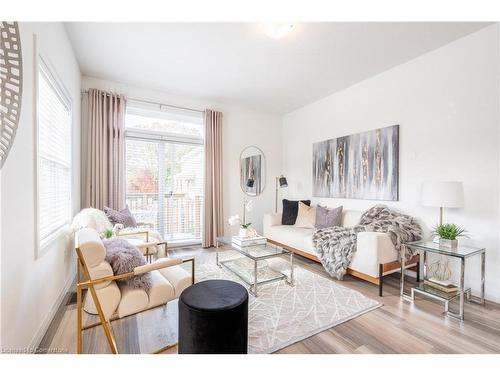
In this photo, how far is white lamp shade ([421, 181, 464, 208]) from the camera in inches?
86.6

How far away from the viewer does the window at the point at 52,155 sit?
1862 mm

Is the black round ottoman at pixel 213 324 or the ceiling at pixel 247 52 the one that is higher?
the ceiling at pixel 247 52

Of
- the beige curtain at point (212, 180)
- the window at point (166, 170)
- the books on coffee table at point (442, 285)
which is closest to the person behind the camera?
the books on coffee table at point (442, 285)

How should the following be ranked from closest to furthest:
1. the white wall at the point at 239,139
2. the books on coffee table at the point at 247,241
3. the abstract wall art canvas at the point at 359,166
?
the books on coffee table at the point at 247,241, the abstract wall art canvas at the point at 359,166, the white wall at the point at 239,139

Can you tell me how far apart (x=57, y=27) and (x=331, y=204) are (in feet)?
13.5

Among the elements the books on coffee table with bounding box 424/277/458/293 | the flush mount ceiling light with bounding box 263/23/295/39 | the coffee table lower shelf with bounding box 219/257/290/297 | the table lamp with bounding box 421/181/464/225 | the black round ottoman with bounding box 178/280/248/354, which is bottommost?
the coffee table lower shelf with bounding box 219/257/290/297

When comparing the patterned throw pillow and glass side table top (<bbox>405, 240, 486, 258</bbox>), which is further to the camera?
the patterned throw pillow

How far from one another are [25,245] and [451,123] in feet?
13.0

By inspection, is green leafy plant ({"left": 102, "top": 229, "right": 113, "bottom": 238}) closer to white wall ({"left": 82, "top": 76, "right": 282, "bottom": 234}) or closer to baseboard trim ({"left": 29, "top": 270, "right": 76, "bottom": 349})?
baseboard trim ({"left": 29, "top": 270, "right": 76, "bottom": 349})

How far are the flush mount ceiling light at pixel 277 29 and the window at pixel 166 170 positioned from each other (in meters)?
2.26

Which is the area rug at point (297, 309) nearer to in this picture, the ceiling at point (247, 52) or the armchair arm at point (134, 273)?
the armchair arm at point (134, 273)

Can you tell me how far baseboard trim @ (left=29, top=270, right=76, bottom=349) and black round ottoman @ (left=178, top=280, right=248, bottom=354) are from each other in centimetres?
105

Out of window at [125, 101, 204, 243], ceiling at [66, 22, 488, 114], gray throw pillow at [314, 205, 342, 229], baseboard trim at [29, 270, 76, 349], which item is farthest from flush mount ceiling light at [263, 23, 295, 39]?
baseboard trim at [29, 270, 76, 349]

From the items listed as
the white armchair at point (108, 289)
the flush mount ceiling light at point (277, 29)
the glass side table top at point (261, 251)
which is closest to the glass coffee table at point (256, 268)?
the glass side table top at point (261, 251)
